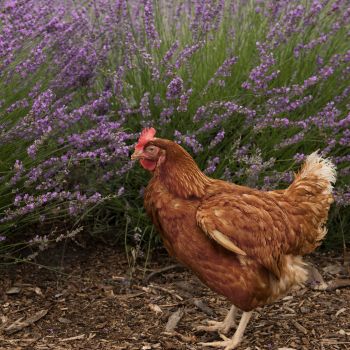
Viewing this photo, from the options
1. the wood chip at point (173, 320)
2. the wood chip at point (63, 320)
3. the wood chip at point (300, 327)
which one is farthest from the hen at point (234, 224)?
the wood chip at point (63, 320)

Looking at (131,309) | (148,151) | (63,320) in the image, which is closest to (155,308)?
(131,309)

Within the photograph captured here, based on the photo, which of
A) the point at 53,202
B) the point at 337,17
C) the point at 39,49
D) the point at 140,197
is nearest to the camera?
the point at 39,49

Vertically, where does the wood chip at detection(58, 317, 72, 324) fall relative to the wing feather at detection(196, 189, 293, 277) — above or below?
below

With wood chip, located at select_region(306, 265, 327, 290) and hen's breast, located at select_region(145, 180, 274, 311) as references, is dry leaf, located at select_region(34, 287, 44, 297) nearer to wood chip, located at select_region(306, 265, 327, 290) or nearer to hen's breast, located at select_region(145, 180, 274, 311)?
hen's breast, located at select_region(145, 180, 274, 311)

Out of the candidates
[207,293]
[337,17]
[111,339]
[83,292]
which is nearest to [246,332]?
[207,293]

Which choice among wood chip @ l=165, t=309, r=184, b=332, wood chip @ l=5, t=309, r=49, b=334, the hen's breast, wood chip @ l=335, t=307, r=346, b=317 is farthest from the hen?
wood chip @ l=5, t=309, r=49, b=334

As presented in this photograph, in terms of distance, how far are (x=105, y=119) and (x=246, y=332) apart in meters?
1.34

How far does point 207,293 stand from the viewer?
3.69 metres

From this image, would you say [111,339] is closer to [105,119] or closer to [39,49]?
[105,119]

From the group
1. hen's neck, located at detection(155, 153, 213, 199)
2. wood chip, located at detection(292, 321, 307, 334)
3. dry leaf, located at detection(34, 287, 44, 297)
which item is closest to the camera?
hen's neck, located at detection(155, 153, 213, 199)

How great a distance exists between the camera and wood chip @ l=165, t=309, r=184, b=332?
10.7 ft

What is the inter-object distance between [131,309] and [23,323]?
570 mm

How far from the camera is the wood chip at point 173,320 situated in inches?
129

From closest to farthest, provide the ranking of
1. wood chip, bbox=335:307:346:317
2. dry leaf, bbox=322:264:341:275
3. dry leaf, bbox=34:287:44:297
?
wood chip, bbox=335:307:346:317 → dry leaf, bbox=34:287:44:297 → dry leaf, bbox=322:264:341:275
